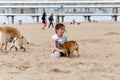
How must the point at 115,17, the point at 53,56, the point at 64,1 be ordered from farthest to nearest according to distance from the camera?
the point at 64,1 → the point at 115,17 → the point at 53,56

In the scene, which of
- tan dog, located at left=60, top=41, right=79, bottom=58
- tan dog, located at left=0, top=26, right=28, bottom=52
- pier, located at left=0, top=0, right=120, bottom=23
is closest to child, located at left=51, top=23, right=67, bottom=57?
tan dog, located at left=60, top=41, right=79, bottom=58

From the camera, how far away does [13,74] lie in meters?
7.55

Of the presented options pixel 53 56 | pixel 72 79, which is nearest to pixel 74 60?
pixel 53 56

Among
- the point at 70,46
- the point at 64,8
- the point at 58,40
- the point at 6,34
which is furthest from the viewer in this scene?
the point at 64,8

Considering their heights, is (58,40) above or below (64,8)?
above

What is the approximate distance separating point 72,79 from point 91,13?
3454 inches

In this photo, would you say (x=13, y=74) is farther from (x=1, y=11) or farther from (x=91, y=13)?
(x=1, y=11)

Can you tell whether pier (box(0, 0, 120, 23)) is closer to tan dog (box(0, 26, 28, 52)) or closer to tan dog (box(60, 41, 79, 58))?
tan dog (box(0, 26, 28, 52))

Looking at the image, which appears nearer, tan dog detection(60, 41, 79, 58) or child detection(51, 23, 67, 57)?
tan dog detection(60, 41, 79, 58)

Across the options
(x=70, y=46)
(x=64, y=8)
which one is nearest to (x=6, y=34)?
(x=70, y=46)

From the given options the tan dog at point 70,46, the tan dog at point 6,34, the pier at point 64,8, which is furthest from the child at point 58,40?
the pier at point 64,8

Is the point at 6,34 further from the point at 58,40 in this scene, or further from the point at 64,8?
the point at 64,8

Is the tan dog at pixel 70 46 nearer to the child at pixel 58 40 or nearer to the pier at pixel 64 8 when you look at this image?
the child at pixel 58 40

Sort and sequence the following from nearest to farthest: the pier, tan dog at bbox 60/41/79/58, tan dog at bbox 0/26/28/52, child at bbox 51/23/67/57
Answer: tan dog at bbox 60/41/79/58
child at bbox 51/23/67/57
tan dog at bbox 0/26/28/52
the pier
